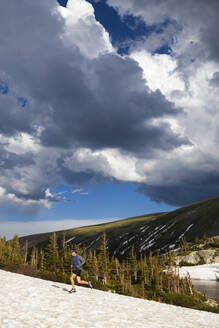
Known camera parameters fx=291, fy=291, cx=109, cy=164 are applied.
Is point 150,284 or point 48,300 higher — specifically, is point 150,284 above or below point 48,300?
below

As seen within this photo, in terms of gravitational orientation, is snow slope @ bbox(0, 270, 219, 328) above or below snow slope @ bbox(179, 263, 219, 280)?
above

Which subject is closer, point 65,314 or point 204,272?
point 65,314

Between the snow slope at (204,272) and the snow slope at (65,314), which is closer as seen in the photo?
the snow slope at (65,314)

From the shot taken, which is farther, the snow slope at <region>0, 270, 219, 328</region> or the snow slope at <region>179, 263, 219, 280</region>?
the snow slope at <region>179, 263, 219, 280</region>

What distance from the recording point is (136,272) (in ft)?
334

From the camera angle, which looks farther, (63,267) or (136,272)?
(136,272)

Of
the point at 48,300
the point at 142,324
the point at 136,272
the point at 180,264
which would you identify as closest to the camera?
the point at 142,324

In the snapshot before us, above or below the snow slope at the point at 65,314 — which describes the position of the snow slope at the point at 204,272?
below

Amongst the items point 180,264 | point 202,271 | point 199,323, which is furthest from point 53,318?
point 180,264

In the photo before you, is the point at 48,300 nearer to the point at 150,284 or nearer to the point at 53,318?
the point at 53,318

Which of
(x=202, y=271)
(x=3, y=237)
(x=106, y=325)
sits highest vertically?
(x=3, y=237)

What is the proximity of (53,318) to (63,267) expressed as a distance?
6712 cm

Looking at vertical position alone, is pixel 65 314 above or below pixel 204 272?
above

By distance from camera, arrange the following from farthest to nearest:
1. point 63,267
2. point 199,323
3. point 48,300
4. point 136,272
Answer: point 136,272, point 63,267, point 48,300, point 199,323
